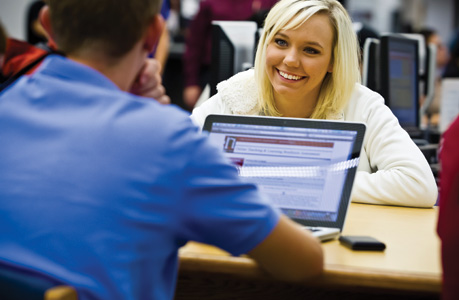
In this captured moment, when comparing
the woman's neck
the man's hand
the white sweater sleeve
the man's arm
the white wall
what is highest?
the man's hand

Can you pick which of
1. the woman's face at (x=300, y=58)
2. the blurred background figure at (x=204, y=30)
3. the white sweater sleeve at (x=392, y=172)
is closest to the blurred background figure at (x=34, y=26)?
the blurred background figure at (x=204, y=30)

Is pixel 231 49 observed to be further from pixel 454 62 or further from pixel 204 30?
pixel 454 62

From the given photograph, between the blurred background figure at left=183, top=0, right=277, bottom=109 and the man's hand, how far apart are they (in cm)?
271

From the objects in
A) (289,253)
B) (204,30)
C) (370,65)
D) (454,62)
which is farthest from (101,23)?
(454,62)

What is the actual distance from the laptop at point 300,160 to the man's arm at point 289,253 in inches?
10.3

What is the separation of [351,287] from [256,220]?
1.11 ft

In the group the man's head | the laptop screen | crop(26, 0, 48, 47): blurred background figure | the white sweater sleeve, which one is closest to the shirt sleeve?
the man's head

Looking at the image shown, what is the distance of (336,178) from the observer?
4.66 feet

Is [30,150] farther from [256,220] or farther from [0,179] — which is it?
[256,220]

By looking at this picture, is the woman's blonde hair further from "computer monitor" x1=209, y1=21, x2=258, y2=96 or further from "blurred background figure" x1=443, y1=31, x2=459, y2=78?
"blurred background figure" x1=443, y1=31, x2=459, y2=78

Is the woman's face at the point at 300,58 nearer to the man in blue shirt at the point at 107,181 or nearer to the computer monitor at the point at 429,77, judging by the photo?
the man in blue shirt at the point at 107,181

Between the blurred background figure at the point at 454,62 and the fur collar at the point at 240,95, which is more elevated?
the fur collar at the point at 240,95

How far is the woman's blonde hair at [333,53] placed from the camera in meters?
2.02

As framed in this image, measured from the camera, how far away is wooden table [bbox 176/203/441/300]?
45.5 inches
